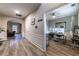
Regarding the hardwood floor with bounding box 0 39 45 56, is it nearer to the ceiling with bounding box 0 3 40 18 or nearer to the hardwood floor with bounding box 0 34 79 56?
the hardwood floor with bounding box 0 34 79 56

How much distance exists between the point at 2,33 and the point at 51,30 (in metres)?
5.29

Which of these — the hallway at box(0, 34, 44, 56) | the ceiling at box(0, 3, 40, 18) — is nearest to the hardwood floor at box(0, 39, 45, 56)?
the hallway at box(0, 34, 44, 56)

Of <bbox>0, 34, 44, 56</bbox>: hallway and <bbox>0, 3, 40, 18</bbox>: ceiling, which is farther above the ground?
<bbox>0, 3, 40, 18</bbox>: ceiling

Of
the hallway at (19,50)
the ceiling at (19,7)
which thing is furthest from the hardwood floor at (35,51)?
the ceiling at (19,7)

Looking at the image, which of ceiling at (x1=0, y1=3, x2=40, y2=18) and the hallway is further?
ceiling at (x1=0, y1=3, x2=40, y2=18)

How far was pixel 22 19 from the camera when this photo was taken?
340 inches

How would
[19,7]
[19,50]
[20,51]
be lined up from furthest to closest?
[19,7]
[19,50]
[20,51]

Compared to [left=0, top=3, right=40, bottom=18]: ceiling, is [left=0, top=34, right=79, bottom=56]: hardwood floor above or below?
below

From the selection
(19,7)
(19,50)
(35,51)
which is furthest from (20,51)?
(19,7)

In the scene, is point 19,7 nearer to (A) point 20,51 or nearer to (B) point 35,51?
(A) point 20,51

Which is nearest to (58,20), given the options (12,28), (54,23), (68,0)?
(54,23)

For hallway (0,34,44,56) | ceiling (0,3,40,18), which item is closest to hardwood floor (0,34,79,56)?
hallway (0,34,44,56)

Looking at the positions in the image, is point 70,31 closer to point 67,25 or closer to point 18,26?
point 67,25

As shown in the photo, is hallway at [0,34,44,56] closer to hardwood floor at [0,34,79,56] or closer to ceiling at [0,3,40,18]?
hardwood floor at [0,34,79,56]
